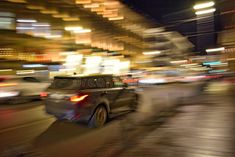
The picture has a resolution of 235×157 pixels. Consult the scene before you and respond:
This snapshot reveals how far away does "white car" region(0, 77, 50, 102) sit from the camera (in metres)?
13.6

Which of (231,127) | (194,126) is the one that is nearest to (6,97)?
(194,126)

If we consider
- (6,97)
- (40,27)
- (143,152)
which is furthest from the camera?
(40,27)

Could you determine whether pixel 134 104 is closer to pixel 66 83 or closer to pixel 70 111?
pixel 66 83

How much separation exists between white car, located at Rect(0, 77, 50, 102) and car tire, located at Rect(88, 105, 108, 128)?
609 centimetres

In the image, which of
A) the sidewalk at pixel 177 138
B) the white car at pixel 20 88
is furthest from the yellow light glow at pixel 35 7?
the sidewalk at pixel 177 138

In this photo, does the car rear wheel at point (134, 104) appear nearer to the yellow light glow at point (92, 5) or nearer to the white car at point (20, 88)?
the white car at point (20, 88)

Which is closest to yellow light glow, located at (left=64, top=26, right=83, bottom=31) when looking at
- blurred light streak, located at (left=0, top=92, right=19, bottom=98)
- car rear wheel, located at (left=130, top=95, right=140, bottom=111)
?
blurred light streak, located at (left=0, top=92, right=19, bottom=98)

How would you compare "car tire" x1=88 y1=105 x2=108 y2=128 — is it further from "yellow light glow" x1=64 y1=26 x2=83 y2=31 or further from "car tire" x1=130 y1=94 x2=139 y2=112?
"yellow light glow" x1=64 y1=26 x2=83 y2=31

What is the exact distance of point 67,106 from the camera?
28.0 ft

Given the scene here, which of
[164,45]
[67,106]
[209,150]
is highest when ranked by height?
[164,45]

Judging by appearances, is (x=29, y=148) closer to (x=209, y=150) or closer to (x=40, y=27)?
(x=209, y=150)

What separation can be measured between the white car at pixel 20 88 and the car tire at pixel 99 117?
20.0ft

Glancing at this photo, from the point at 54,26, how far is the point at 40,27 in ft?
9.42

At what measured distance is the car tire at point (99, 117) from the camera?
895 cm
